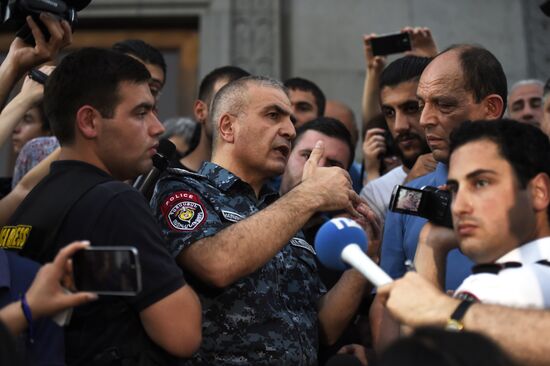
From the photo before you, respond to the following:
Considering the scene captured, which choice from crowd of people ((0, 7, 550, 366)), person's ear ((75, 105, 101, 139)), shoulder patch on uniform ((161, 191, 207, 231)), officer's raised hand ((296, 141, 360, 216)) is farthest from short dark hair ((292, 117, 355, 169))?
person's ear ((75, 105, 101, 139))

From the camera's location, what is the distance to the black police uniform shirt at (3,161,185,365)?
279cm

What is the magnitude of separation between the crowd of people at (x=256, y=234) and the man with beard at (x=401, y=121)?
0.05ft

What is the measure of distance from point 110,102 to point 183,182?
0.53 metres

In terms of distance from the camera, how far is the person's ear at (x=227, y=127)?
12.9 feet

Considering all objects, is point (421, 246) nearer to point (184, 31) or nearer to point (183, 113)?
point (183, 113)

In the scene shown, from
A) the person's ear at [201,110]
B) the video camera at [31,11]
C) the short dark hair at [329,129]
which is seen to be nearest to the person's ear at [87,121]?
the video camera at [31,11]

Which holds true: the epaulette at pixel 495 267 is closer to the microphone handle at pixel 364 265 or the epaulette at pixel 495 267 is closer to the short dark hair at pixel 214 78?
the microphone handle at pixel 364 265

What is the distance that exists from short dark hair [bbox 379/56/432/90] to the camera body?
154 centimetres

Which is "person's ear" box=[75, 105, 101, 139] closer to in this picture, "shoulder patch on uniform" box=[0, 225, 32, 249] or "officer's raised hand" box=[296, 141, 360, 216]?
"shoulder patch on uniform" box=[0, 225, 32, 249]

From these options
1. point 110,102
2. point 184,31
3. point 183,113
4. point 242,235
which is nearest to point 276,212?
point 242,235

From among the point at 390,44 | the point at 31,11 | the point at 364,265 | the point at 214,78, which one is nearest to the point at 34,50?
the point at 31,11

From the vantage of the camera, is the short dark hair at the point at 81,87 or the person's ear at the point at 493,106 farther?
the person's ear at the point at 493,106

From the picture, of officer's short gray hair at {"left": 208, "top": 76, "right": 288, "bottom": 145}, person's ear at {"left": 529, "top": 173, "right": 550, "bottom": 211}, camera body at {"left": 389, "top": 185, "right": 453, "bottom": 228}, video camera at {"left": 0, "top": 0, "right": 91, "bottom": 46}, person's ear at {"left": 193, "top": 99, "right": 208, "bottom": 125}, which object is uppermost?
video camera at {"left": 0, "top": 0, "right": 91, "bottom": 46}

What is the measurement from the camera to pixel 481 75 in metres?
3.90
